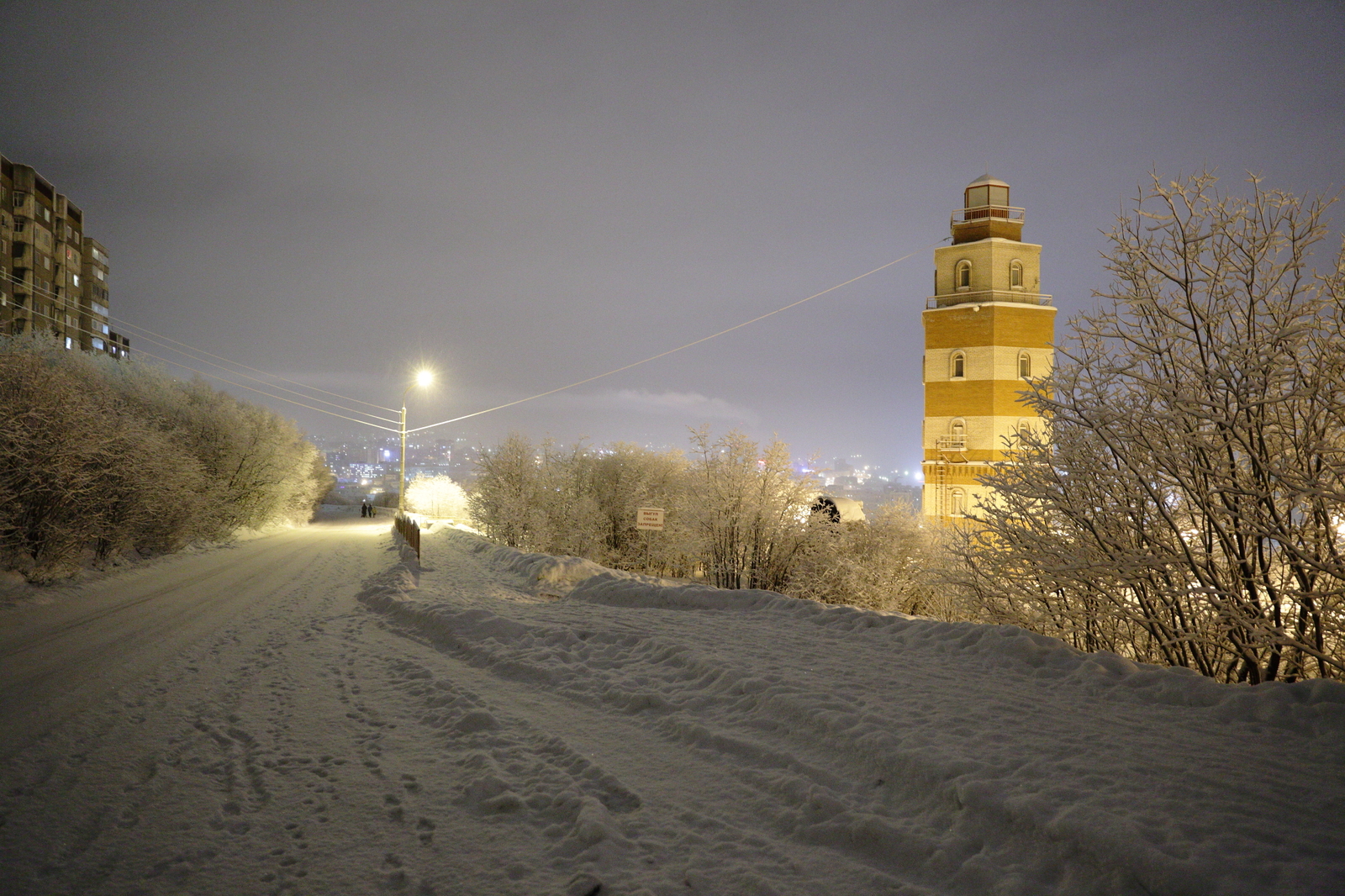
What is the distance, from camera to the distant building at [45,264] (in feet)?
165

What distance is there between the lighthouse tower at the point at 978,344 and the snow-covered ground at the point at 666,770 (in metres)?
34.7

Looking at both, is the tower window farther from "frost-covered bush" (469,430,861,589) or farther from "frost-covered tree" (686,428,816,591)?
"frost-covered tree" (686,428,816,591)

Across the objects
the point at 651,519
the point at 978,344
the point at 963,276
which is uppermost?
the point at 963,276

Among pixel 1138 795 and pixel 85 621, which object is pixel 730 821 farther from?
pixel 85 621

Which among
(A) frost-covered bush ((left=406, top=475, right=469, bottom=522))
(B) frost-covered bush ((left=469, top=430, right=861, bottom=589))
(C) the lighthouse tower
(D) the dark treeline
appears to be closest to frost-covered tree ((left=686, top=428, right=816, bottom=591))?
(B) frost-covered bush ((left=469, top=430, right=861, bottom=589))

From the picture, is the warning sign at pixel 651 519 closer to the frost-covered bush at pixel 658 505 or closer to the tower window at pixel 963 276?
the frost-covered bush at pixel 658 505

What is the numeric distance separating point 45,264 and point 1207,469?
265 feet

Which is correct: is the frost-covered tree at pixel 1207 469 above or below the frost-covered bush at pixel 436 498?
above

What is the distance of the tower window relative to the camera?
41562 millimetres

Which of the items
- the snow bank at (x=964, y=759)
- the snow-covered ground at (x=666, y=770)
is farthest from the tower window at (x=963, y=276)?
the snow bank at (x=964, y=759)

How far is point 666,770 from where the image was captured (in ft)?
16.0

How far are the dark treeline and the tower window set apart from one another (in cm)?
4289

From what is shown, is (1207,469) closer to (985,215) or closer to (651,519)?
(651,519)

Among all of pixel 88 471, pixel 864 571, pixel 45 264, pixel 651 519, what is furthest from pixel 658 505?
pixel 45 264
